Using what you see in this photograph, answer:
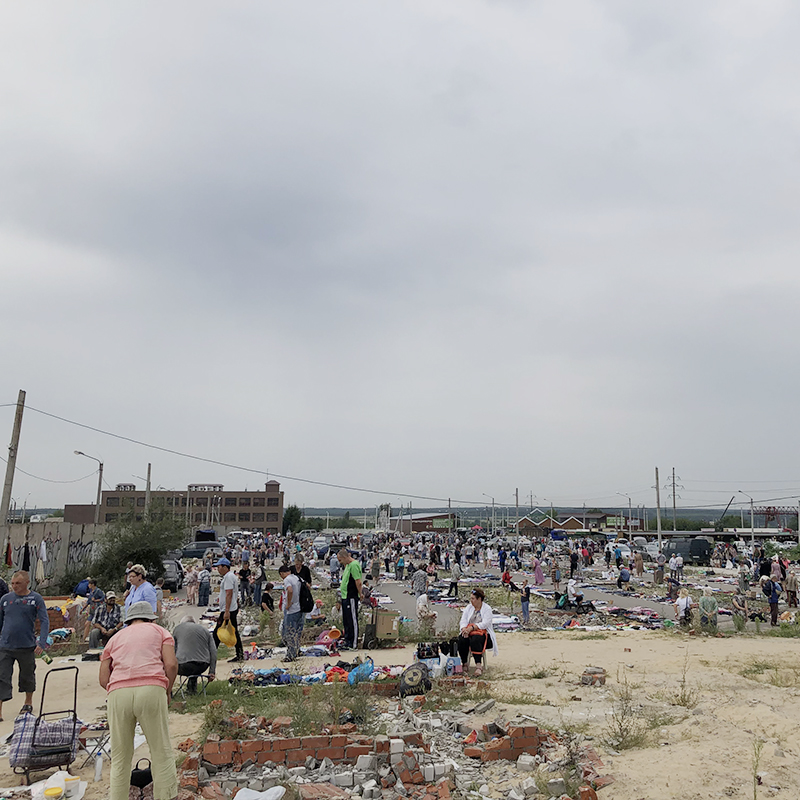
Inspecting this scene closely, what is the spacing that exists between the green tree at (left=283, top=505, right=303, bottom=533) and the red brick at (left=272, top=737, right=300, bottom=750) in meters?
110

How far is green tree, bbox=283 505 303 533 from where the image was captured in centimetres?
11491

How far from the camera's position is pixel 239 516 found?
363ft

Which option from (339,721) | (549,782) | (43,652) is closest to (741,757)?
(549,782)

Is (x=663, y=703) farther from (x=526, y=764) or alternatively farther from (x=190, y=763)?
(x=190, y=763)

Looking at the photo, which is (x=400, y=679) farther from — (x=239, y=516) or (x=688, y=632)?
(x=239, y=516)

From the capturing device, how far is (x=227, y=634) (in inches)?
443

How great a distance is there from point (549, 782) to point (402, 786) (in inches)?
54.2

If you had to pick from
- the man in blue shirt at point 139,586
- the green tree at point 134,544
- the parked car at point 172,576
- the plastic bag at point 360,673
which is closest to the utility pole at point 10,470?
the green tree at point 134,544

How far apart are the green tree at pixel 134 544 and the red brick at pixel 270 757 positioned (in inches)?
706

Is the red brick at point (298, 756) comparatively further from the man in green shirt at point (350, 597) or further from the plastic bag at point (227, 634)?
the man in green shirt at point (350, 597)

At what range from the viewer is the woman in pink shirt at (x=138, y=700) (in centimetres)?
494

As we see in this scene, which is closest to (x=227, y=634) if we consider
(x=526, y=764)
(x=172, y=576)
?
(x=526, y=764)

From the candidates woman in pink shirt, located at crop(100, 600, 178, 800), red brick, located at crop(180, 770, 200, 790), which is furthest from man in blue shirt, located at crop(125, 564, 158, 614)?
woman in pink shirt, located at crop(100, 600, 178, 800)

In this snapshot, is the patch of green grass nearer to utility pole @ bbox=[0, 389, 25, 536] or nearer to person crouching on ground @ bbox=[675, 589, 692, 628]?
person crouching on ground @ bbox=[675, 589, 692, 628]
